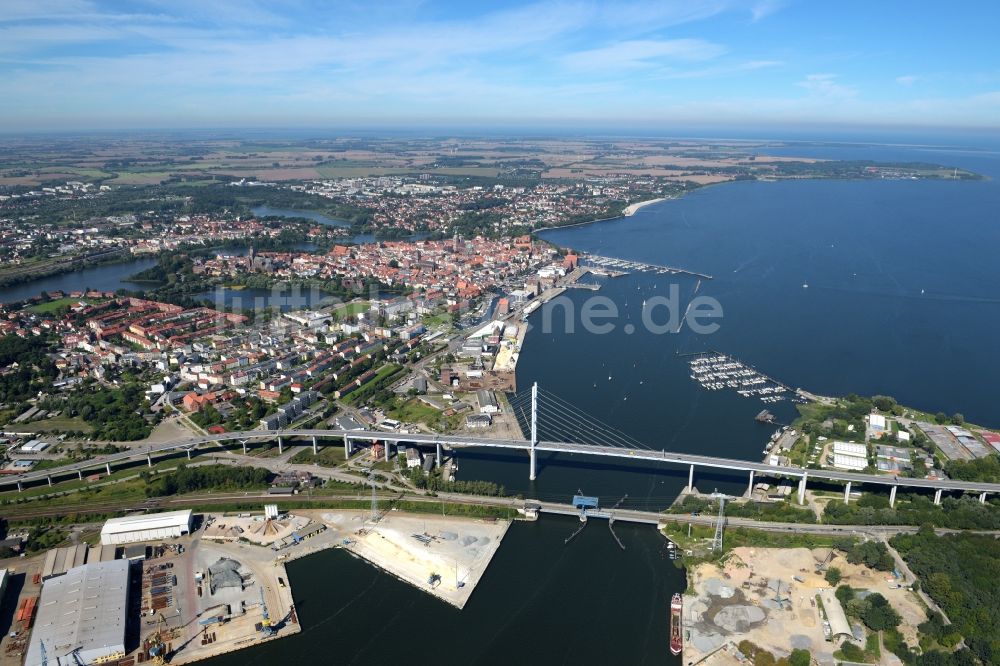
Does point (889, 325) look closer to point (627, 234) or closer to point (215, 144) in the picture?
point (627, 234)

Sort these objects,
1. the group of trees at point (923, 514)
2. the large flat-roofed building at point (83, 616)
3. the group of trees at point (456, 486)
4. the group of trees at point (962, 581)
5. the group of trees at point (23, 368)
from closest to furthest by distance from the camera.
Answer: the large flat-roofed building at point (83, 616)
the group of trees at point (962, 581)
the group of trees at point (923, 514)
the group of trees at point (456, 486)
the group of trees at point (23, 368)

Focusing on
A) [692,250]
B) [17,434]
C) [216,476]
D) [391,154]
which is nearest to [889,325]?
[692,250]

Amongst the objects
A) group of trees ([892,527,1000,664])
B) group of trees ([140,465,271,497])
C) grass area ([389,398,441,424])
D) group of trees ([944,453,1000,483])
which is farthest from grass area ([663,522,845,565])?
group of trees ([140,465,271,497])

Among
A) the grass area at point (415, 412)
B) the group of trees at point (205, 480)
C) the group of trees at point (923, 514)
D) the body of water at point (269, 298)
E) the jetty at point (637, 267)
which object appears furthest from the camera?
the jetty at point (637, 267)

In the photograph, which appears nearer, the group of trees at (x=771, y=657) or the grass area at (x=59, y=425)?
the group of trees at (x=771, y=657)

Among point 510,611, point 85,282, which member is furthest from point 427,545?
point 85,282

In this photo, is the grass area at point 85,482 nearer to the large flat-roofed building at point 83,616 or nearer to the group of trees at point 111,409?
the group of trees at point 111,409

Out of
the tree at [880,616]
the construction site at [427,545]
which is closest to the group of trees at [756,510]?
the tree at [880,616]
